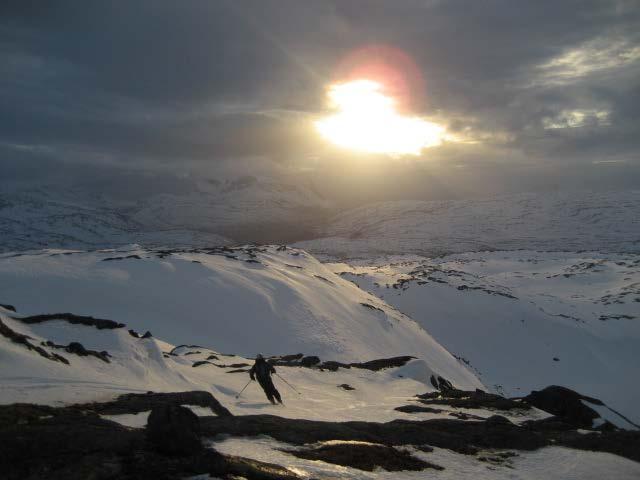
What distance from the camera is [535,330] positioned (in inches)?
2837

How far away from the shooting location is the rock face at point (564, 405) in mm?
18578

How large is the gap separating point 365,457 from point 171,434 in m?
4.09

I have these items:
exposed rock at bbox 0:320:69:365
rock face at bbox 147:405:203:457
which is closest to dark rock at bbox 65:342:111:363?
exposed rock at bbox 0:320:69:365

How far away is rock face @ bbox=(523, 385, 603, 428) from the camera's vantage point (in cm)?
1858

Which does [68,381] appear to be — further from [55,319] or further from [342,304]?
[342,304]

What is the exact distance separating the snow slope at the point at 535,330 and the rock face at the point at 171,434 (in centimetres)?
5036

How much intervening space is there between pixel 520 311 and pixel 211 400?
7263cm

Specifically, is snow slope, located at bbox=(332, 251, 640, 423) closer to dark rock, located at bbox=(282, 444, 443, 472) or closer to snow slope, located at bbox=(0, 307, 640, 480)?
snow slope, located at bbox=(0, 307, 640, 480)

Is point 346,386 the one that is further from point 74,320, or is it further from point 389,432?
point 74,320

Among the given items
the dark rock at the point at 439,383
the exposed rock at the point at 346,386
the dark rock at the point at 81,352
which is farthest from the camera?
the dark rock at the point at 439,383

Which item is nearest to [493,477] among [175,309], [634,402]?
[175,309]

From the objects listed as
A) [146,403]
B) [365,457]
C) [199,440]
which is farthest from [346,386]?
[199,440]

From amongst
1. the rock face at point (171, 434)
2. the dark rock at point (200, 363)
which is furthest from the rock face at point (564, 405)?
the rock face at point (171, 434)

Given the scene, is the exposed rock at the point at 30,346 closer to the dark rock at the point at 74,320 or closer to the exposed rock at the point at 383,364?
the dark rock at the point at 74,320
